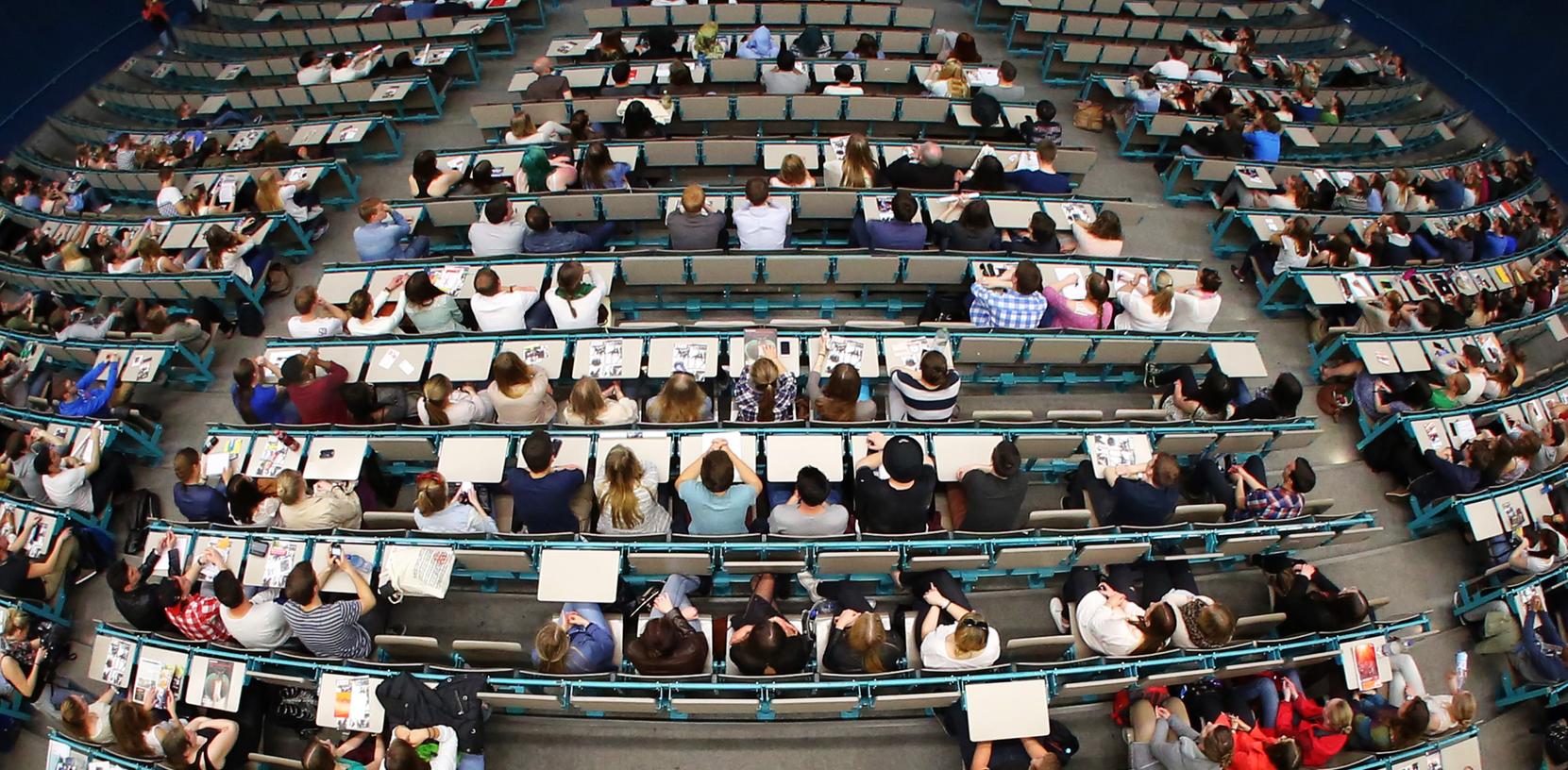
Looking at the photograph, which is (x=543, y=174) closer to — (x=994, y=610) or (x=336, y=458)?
(x=336, y=458)

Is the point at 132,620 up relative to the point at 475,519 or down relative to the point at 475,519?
down

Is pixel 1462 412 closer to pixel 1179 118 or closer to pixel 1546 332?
pixel 1546 332

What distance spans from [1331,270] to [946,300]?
4082mm

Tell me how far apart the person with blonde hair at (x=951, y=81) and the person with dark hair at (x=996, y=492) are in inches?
252

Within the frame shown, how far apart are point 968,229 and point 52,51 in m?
14.6

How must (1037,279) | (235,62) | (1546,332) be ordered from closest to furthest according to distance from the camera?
1. (1037,279)
2. (1546,332)
3. (235,62)

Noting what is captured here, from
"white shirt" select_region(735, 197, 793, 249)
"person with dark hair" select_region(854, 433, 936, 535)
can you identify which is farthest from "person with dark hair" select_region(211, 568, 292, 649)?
"white shirt" select_region(735, 197, 793, 249)

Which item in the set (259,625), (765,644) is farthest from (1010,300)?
(259,625)

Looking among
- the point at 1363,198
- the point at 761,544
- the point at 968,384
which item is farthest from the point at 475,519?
the point at 1363,198

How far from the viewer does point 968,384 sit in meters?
7.47

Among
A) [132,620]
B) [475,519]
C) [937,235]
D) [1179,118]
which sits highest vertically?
[1179,118]

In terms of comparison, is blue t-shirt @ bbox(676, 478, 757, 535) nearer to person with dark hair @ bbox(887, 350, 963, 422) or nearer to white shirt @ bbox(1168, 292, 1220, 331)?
person with dark hair @ bbox(887, 350, 963, 422)

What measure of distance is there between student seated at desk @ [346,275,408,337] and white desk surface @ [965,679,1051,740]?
5.76m

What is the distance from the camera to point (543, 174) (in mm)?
8375
